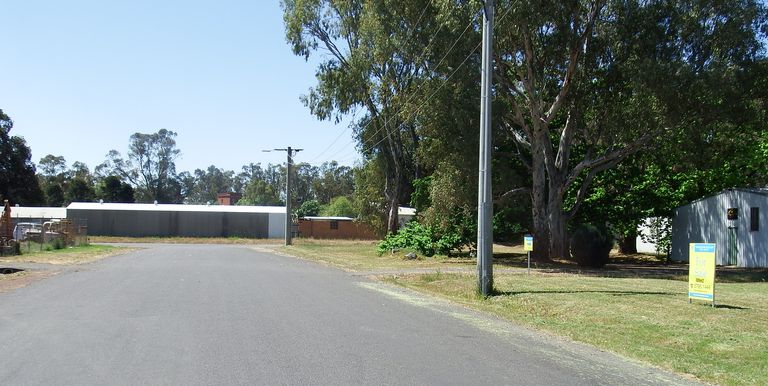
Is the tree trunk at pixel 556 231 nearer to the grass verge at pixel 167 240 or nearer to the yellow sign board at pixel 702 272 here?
the yellow sign board at pixel 702 272

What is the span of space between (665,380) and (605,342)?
8.40ft

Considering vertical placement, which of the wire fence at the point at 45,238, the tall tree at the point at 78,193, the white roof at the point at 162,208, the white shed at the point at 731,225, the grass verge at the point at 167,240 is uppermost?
the tall tree at the point at 78,193

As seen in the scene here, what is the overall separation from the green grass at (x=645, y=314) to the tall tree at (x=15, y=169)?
236 feet

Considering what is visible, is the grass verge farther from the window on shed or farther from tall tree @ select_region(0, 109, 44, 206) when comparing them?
the window on shed

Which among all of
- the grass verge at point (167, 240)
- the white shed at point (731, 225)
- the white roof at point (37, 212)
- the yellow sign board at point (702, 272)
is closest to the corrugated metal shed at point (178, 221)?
the white roof at point (37, 212)

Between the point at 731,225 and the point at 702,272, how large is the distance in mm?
17435

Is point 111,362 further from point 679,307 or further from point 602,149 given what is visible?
point 602,149

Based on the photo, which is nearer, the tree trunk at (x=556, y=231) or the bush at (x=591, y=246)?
the bush at (x=591, y=246)

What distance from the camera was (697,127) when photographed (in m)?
25.9

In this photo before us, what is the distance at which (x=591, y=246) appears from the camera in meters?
29.5

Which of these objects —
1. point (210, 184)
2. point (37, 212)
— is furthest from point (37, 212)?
point (210, 184)

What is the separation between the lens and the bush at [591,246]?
96.7 ft

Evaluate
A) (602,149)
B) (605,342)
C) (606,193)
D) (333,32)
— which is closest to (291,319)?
(605,342)

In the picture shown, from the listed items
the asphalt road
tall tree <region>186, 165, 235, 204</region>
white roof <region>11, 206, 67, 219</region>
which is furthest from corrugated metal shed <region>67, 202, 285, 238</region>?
tall tree <region>186, 165, 235, 204</region>
